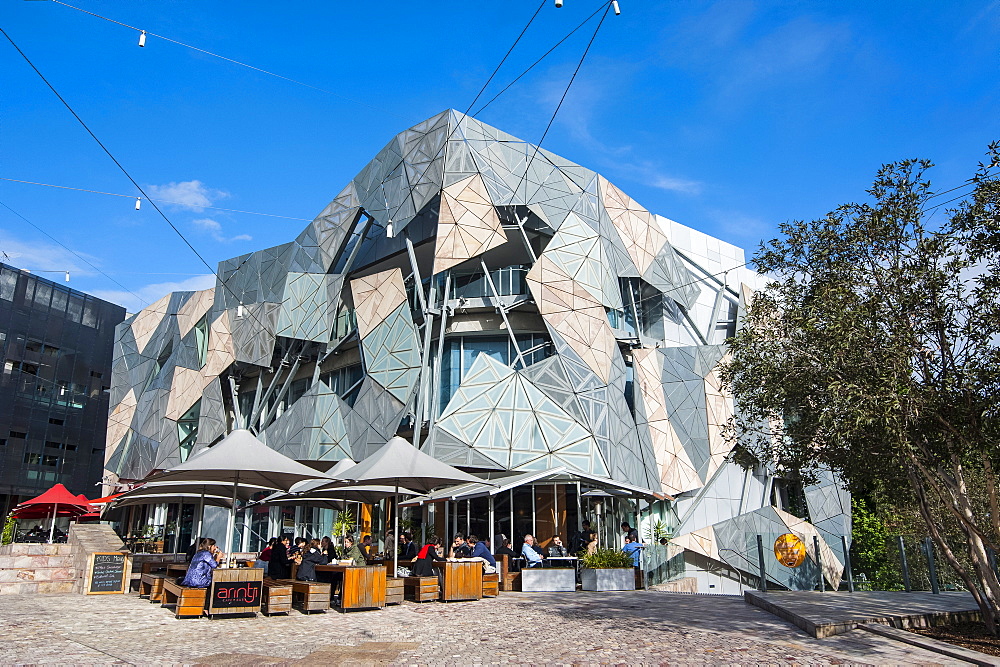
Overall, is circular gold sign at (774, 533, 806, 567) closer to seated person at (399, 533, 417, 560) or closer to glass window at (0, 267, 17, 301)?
seated person at (399, 533, 417, 560)

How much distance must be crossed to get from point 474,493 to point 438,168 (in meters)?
13.7

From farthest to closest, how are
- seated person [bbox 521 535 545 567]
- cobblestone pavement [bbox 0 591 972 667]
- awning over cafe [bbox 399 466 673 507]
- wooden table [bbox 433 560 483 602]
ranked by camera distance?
awning over cafe [bbox 399 466 673 507]
seated person [bbox 521 535 545 567]
wooden table [bbox 433 560 483 602]
cobblestone pavement [bbox 0 591 972 667]

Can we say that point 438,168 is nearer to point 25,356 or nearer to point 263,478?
point 263,478

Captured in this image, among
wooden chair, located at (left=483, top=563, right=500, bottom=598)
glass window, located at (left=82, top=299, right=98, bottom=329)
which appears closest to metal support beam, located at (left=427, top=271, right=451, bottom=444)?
wooden chair, located at (left=483, top=563, right=500, bottom=598)

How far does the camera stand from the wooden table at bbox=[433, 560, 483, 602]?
14.3 meters

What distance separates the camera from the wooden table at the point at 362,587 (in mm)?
12430

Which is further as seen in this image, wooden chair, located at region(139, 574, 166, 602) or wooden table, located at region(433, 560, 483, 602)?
wooden chair, located at region(139, 574, 166, 602)

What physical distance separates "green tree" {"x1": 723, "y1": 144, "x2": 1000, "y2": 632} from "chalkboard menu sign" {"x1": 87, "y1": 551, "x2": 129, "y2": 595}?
14271mm

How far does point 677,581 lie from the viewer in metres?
21.5

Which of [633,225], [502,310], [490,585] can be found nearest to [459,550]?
[490,585]

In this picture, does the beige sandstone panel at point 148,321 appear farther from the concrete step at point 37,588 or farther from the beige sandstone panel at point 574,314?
the concrete step at point 37,588

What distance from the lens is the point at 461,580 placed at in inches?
569

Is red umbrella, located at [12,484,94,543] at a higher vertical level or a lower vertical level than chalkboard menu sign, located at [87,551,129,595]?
higher

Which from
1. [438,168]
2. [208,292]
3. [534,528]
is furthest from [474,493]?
[208,292]
